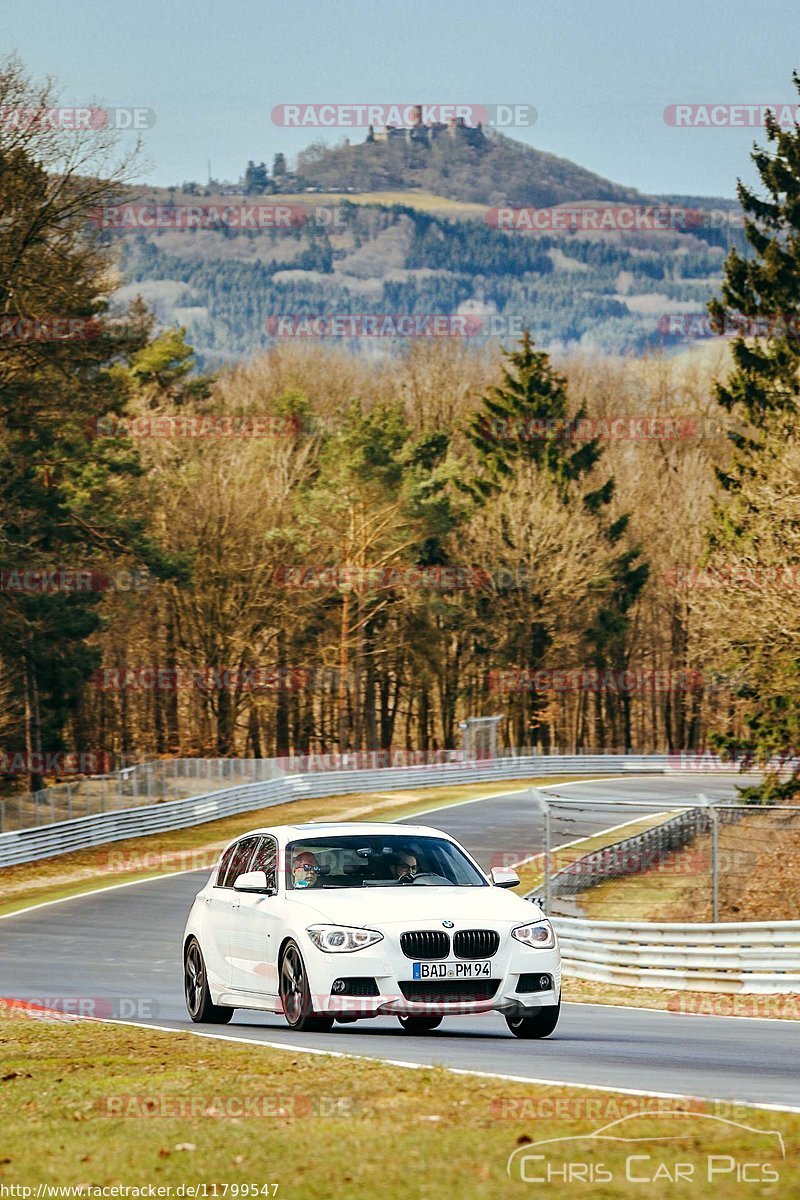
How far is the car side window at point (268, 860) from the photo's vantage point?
44.4ft

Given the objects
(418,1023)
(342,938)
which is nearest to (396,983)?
(342,938)

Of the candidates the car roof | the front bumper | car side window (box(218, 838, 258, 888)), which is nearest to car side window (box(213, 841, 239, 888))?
car side window (box(218, 838, 258, 888))

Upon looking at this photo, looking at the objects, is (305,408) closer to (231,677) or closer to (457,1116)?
(231,677)

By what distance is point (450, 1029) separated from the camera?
585 inches

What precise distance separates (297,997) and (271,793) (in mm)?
45853

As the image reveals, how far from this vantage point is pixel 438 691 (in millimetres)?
89625

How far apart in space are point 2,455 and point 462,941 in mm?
40322

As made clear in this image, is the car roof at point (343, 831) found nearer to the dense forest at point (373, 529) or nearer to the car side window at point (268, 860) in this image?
the car side window at point (268, 860)

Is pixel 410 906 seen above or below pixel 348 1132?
below

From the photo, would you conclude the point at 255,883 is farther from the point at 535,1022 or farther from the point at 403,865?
the point at 535,1022

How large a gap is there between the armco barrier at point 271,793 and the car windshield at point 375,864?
31.4m

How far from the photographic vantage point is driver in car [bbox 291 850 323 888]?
13.3 meters

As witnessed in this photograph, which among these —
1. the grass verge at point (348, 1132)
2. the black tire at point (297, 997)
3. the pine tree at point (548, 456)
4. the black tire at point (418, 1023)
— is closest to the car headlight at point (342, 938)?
the black tire at point (297, 997)

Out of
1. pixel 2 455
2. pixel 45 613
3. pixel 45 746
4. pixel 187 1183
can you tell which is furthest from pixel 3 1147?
pixel 45 746
